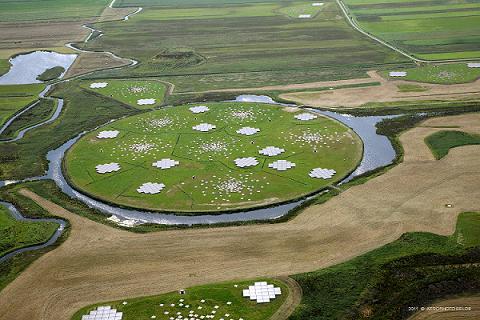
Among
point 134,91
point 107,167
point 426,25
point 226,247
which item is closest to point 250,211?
point 226,247

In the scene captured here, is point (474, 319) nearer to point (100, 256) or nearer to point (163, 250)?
point (163, 250)

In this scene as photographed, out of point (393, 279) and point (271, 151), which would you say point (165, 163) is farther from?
point (393, 279)

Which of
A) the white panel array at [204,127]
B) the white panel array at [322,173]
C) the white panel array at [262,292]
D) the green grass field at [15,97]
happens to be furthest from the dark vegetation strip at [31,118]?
the white panel array at [262,292]

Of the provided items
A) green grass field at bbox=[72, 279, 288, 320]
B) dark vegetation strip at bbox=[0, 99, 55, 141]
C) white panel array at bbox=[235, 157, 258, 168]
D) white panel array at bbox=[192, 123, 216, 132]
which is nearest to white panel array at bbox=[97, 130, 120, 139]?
white panel array at bbox=[192, 123, 216, 132]

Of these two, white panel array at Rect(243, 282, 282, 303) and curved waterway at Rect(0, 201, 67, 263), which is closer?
white panel array at Rect(243, 282, 282, 303)

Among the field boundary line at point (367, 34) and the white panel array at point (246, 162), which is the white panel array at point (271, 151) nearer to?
the white panel array at point (246, 162)

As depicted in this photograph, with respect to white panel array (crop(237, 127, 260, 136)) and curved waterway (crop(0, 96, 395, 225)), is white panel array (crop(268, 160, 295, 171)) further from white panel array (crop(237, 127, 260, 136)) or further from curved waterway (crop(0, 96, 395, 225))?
white panel array (crop(237, 127, 260, 136))
